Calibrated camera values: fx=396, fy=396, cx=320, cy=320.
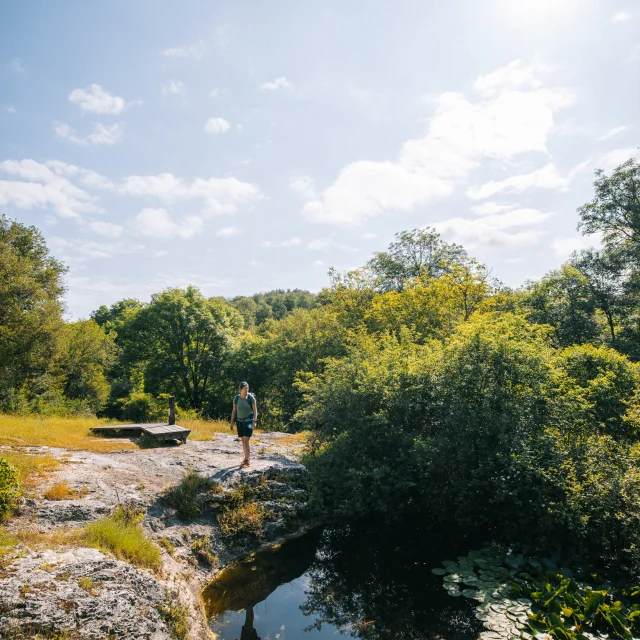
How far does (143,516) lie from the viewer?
27.1 ft

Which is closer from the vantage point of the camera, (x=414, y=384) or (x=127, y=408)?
(x=414, y=384)

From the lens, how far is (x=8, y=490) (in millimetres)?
6848

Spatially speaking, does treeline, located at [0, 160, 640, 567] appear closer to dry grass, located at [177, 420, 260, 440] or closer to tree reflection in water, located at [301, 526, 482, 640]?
tree reflection in water, located at [301, 526, 482, 640]

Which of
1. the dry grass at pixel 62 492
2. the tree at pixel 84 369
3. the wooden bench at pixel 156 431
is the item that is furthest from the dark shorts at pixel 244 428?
the tree at pixel 84 369

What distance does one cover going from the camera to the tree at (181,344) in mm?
31219

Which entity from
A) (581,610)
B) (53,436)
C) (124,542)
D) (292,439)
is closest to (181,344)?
(292,439)

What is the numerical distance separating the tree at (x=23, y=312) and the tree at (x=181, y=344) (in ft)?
25.5

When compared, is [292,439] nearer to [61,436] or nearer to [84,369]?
[61,436]

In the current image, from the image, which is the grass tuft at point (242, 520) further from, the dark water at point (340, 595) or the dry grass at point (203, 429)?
the dry grass at point (203, 429)

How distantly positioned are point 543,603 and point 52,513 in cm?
863

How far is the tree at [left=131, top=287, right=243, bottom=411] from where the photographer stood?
31.2m

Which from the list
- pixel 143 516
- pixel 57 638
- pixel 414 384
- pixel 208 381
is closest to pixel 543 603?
pixel 414 384

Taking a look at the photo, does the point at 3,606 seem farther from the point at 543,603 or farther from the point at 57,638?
the point at 543,603

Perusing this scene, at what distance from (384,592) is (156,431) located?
30.2ft
